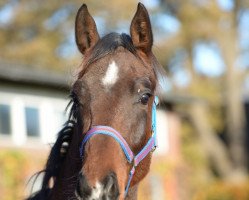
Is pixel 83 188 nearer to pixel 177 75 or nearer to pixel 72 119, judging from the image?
pixel 72 119

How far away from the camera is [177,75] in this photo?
3334 centimetres

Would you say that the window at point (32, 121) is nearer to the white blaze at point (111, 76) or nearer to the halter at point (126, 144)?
the halter at point (126, 144)

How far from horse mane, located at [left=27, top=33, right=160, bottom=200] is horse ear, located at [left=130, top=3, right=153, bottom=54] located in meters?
0.06

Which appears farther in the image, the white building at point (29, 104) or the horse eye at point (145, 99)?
the white building at point (29, 104)

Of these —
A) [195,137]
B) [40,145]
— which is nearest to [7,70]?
[40,145]

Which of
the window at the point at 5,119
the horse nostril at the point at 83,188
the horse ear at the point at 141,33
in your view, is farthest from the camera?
the window at the point at 5,119

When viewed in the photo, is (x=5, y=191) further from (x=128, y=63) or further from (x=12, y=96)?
(x=128, y=63)

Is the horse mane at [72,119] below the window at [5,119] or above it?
above

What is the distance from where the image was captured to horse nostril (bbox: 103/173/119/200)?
3.56 metres

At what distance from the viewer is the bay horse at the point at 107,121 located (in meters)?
3.69

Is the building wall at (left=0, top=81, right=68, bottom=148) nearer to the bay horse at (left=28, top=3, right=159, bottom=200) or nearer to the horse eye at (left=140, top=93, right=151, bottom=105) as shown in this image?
the bay horse at (left=28, top=3, right=159, bottom=200)

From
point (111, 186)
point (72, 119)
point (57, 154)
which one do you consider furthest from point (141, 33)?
point (111, 186)

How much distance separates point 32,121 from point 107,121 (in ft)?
48.8

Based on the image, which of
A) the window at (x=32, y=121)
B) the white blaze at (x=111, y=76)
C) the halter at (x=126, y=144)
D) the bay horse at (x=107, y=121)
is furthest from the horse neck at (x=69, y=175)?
the window at (x=32, y=121)
